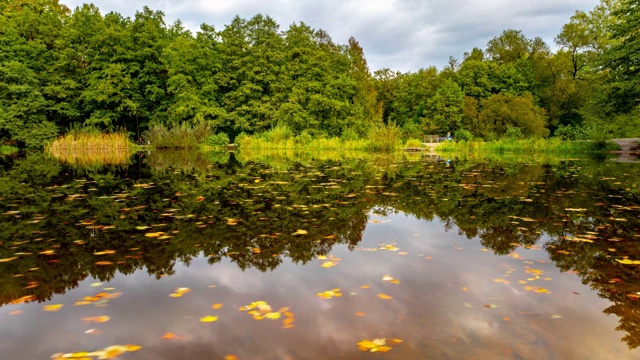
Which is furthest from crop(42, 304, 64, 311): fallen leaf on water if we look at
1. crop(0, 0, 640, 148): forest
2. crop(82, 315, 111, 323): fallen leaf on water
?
crop(0, 0, 640, 148): forest

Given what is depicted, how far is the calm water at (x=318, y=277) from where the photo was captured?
265 centimetres

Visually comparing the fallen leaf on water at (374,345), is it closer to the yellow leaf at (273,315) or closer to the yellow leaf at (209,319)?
the yellow leaf at (273,315)

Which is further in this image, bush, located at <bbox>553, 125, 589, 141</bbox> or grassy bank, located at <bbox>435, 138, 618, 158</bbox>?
bush, located at <bbox>553, 125, 589, 141</bbox>

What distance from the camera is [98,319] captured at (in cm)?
296

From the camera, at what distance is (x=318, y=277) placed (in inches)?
153

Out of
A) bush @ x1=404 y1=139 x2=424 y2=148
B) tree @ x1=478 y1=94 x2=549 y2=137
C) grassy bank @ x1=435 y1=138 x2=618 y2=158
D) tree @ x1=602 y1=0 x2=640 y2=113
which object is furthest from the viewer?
tree @ x1=478 y1=94 x2=549 y2=137

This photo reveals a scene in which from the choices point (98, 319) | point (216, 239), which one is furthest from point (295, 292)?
point (216, 239)

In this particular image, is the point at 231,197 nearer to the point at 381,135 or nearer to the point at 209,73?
the point at 381,135

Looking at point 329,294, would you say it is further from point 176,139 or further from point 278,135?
point 176,139

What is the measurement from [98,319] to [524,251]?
4.41m

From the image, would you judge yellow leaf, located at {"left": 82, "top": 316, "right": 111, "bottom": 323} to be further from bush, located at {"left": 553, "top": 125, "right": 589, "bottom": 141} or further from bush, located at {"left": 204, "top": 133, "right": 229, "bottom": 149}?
bush, located at {"left": 553, "top": 125, "right": 589, "bottom": 141}

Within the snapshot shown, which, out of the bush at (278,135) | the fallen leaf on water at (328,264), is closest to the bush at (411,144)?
the bush at (278,135)

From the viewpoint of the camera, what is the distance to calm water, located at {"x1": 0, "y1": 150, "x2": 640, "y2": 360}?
2650mm

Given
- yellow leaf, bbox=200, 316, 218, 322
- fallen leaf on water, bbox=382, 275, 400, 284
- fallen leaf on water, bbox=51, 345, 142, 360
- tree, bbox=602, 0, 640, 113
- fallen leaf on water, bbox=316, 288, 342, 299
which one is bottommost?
fallen leaf on water, bbox=51, 345, 142, 360
